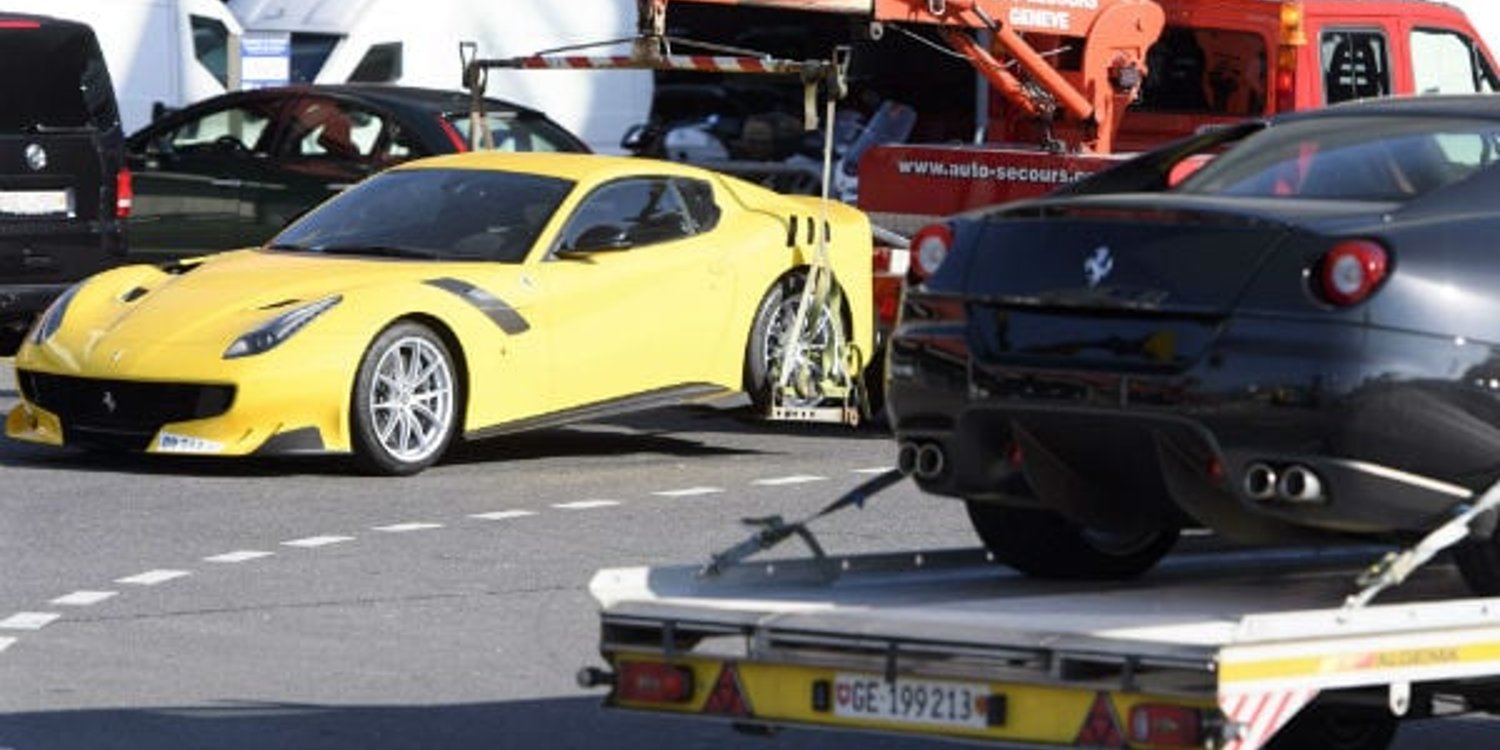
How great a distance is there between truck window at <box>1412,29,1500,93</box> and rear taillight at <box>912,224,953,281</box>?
1266 centimetres

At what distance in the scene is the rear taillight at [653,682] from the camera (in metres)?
7.15

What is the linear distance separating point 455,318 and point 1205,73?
6.97 meters

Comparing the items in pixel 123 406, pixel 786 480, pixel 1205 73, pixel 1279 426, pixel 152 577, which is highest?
pixel 1205 73

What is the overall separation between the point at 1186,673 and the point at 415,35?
24246mm

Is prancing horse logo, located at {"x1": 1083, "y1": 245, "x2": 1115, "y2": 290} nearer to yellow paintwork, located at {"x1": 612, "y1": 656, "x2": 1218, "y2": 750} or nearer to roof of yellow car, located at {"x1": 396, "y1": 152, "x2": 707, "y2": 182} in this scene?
yellow paintwork, located at {"x1": 612, "y1": 656, "x2": 1218, "y2": 750}

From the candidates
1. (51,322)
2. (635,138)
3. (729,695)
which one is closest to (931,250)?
(729,695)

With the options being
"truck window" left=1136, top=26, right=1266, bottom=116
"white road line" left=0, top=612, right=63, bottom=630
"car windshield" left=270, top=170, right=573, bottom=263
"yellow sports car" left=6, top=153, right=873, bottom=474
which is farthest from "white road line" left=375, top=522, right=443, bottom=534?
"truck window" left=1136, top=26, right=1266, bottom=116

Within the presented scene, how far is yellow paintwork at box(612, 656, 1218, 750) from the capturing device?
6496mm

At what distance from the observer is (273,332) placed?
13773 mm

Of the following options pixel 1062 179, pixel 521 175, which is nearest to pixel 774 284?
pixel 521 175

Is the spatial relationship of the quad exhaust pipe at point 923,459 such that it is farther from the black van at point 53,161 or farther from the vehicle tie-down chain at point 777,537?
the black van at point 53,161

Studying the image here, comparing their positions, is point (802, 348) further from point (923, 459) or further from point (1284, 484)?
point (1284, 484)

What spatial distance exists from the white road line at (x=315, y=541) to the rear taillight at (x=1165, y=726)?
6071 mm

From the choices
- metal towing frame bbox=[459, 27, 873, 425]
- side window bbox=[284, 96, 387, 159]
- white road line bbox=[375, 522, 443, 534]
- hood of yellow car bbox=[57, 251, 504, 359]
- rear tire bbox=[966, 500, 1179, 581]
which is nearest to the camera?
rear tire bbox=[966, 500, 1179, 581]
